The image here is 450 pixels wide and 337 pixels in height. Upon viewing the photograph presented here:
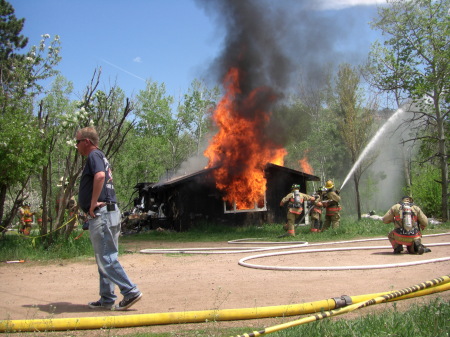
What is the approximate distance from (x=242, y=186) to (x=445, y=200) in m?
8.35

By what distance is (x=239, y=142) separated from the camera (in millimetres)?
18156

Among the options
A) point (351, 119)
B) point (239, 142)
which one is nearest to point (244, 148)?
point (239, 142)

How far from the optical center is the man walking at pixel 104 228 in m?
4.81

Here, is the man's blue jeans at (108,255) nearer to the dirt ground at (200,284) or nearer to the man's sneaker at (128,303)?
the man's sneaker at (128,303)

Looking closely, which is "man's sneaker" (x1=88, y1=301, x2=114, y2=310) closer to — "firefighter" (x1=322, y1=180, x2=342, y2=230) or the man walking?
the man walking

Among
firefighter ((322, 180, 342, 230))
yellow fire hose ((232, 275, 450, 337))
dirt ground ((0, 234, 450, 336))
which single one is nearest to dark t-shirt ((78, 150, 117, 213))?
dirt ground ((0, 234, 450, 336))

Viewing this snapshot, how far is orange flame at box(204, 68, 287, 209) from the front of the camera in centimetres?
1809

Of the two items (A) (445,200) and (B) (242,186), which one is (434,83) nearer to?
(A) (445,200)

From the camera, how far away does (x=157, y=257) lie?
32.7ft

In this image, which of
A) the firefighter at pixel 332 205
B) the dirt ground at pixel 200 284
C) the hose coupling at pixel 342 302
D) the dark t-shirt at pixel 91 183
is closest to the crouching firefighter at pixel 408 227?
the dirt ground at pixel 200 284

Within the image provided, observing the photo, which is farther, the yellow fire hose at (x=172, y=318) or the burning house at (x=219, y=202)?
the burning house at (x=219, y=202)

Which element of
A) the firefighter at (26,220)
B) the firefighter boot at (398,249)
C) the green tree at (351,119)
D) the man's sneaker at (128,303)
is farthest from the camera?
the green tree at (351,119)

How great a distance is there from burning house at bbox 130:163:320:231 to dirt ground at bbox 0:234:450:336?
1007 centimetres

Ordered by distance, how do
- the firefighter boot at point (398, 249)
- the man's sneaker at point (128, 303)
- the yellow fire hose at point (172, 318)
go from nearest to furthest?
the yellow fire hose at point (172, 318) → the man's sneaker at point (128, 303) → the firefighter boot at point (398, 249)
